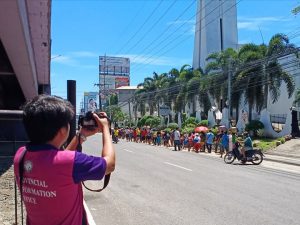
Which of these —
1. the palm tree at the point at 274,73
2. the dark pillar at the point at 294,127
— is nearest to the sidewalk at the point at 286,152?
the dark pillar at the point at 294,127

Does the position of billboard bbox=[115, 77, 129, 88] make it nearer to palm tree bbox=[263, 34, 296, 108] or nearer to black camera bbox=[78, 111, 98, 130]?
palm tree bbox=[263, 34, 296, 108]

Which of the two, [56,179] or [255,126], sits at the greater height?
[56,179]

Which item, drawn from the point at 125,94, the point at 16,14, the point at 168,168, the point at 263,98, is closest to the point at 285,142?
the point at 263,98

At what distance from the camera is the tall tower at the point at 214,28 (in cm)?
7825

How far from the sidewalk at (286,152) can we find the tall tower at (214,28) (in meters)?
48.3

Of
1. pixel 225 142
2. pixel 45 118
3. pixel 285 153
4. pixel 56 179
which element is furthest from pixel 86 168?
pixel 285 153

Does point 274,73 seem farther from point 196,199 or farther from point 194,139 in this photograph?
point 196,199

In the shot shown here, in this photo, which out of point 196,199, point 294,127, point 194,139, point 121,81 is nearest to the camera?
point 196,199

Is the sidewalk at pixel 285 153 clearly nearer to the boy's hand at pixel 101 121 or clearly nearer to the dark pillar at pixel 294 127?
the dark pillar at pixel 294 127

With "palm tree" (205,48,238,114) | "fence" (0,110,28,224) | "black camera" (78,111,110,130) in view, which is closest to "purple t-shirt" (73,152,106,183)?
"black camera" (78,111,110,130)

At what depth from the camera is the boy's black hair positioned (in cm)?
278

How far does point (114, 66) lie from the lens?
12825 cm

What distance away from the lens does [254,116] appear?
→ 158ft

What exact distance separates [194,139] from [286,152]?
7.15 m
